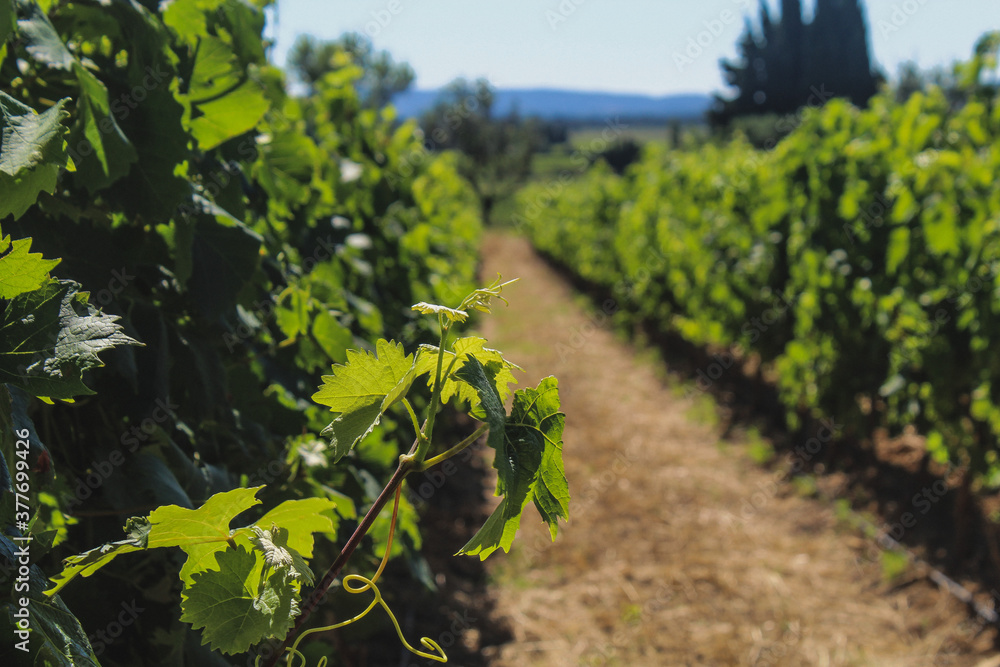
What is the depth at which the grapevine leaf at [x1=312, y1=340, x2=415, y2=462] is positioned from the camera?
67 centimetres

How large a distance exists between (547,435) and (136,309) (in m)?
0.83

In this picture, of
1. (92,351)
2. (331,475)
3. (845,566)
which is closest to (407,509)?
(331,475)

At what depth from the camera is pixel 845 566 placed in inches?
173

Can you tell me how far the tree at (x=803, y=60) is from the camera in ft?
134

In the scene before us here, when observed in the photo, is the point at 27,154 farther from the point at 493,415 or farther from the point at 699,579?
the point at 699,579

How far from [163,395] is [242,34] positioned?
35.0 inches

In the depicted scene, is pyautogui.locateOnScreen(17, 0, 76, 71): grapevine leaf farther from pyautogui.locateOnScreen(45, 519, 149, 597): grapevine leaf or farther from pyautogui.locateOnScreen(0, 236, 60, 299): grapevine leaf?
pyautogui.locateOnScreen(45, 519, 149, 597): grapevine leaf

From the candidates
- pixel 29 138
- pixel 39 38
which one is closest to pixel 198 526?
pixel 29 138

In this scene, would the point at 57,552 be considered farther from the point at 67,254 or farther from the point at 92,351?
the point at 92,351

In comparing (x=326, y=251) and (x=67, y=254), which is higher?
(x=67, y=254)

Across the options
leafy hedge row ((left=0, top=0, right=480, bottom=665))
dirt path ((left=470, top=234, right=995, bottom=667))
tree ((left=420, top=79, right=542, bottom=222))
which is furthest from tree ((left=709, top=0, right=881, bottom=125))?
leafy hedge row ((left=0, top=0, right=480, bottom=665))

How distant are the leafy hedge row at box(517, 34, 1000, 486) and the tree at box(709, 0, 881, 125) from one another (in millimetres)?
37418

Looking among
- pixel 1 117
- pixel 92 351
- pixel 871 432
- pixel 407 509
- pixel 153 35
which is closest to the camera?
pixel 92 351

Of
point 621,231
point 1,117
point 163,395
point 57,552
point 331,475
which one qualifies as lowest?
point 621,231
